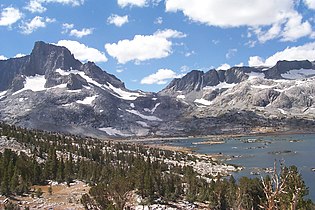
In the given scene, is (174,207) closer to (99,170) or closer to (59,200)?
(59,200)

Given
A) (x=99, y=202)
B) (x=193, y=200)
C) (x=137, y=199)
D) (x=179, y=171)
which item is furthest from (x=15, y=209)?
(x=179, y=171)

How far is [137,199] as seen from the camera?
54031 millimetres

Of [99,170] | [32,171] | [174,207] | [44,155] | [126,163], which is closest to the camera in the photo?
[174,207]

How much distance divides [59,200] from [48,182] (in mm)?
18773

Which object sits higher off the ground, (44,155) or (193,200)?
(44,155)

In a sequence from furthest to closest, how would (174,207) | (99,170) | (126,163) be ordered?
1. (126,163)
2. (99,170)
3. (174,207)

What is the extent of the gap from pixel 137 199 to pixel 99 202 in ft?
50.3

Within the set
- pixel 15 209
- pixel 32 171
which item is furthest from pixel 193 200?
pixel 32 171

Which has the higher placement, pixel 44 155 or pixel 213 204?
pixel 44 155

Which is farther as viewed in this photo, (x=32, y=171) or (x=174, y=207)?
(x=32, y=171)

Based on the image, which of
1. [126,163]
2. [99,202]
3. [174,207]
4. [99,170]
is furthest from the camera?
[126,163]

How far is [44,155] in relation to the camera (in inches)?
3696

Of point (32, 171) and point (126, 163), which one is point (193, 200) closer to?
point (32, 171)

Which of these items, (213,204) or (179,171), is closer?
(213,204)
